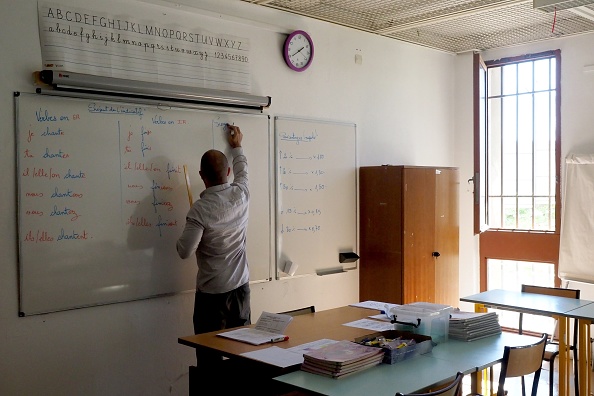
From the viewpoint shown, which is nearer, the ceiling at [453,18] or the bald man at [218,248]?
the bald man at [218,248]

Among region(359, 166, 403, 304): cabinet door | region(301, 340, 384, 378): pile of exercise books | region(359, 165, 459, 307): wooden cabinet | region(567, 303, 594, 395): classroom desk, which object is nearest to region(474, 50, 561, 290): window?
region(359, 165, 459, 307): wooden cabinet

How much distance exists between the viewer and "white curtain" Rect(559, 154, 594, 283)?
5645 mm

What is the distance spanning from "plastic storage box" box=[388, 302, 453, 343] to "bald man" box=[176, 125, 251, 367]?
44.9 inches

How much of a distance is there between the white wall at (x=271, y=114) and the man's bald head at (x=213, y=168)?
891 mm

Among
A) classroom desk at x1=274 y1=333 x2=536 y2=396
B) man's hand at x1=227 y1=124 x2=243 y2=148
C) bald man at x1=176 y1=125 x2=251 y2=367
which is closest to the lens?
classroom desk at x1=274 y1=333 x2=536 y2=396

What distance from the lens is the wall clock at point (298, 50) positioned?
480 centimetres

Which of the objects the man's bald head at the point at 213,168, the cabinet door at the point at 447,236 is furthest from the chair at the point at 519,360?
the cabinet door at the point at 447,236

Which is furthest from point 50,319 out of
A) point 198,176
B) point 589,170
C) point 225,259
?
point 589,170

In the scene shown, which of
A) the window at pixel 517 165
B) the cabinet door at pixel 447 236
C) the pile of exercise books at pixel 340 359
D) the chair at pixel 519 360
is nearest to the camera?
the pile of exercise books at pixel 340 359

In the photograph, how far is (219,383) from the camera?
9.68ft

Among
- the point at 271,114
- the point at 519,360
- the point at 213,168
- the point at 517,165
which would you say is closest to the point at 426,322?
the point at 519,360

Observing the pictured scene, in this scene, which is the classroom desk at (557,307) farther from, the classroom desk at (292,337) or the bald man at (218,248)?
the bald man at (218,248)

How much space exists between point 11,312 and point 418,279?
128 inches

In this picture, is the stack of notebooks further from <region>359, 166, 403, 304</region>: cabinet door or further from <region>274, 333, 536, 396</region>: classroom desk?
<region>359, 166, 403, 304</region>: cabinet door
